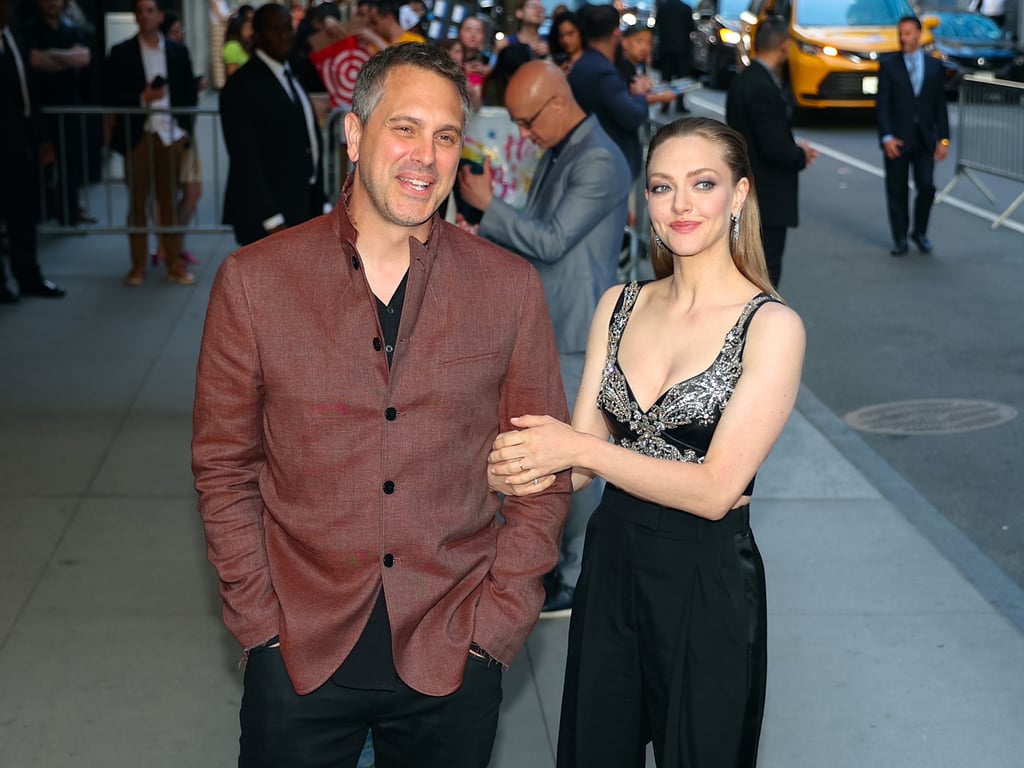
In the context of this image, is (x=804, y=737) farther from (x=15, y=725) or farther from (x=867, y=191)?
(x=867, y=191)

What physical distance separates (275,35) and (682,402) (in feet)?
18.0

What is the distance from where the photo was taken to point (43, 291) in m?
11.1

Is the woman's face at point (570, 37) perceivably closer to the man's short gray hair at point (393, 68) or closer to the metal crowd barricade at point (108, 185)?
the metal crowd barricade at point (108, 185)

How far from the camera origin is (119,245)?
13.5 meters

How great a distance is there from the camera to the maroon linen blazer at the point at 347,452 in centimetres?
287

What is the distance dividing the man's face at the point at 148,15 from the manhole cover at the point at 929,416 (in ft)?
19.6

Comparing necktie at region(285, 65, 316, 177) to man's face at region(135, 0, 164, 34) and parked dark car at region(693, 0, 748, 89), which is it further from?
parked dark car at region(693, 0, 748, 89)

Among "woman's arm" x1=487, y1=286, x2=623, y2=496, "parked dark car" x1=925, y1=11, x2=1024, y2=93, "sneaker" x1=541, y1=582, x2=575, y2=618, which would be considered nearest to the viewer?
"woman's arm" x1=487, y1=286, x2=623, y2=496

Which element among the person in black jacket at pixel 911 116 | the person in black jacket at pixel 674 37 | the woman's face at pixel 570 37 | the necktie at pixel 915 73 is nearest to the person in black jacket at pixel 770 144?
the woman's face at pixel 570 37

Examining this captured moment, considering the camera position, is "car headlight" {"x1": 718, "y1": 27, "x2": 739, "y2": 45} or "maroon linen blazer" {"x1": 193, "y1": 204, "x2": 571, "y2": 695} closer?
"maroon linen blazer" {"x1": 193, "y1": 204, "x2": 571, "y2": 695}

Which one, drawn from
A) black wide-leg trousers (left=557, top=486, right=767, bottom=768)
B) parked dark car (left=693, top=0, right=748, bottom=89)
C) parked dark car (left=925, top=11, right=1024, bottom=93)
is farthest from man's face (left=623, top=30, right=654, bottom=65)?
Result: parked dark car (left=693, top=0, right=748, bottom=89)

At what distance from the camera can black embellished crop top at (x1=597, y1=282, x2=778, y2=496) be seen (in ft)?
10.5

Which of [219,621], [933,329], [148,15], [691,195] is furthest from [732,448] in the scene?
[148,15]

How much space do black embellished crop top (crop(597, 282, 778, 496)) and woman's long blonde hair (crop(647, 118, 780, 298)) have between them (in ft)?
0.28
